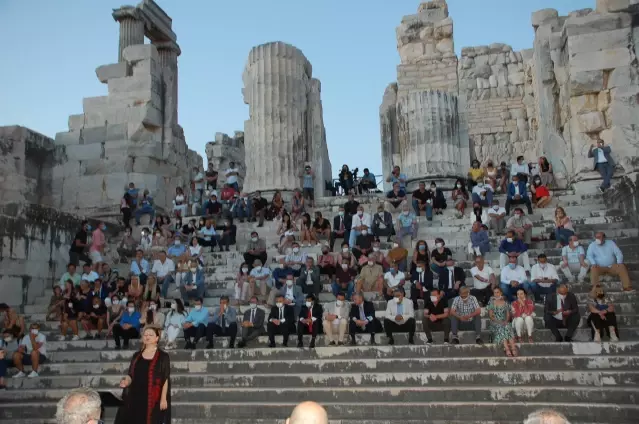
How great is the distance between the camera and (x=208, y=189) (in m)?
17.3

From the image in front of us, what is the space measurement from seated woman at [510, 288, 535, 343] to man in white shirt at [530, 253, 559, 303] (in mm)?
1107

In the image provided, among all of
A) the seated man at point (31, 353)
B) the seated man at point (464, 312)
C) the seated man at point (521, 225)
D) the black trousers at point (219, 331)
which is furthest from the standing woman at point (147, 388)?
the seated man at point (521, 225)

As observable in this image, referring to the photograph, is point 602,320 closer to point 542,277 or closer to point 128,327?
point 542,277

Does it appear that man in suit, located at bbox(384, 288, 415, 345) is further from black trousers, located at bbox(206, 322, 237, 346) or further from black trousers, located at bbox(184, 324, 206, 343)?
black trousers, located at bbox(184, 324, 206, 343)

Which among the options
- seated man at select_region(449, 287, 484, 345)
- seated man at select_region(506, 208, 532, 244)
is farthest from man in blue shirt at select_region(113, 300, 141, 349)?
seated man at select_region(506, 208, 532, 244)

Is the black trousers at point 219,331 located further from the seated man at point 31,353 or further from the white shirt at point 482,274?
the white shirt at point 482,274

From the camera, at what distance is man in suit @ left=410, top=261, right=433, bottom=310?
1015 centimetres

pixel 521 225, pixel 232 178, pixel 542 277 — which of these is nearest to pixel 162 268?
pixel 232 178

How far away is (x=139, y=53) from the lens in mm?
17844

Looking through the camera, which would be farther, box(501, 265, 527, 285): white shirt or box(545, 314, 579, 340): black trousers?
box(501, 265, 527, 285): white shirt

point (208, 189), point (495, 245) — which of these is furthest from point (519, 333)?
point (208, 189)

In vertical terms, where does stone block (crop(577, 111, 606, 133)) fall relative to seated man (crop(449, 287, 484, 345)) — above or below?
above

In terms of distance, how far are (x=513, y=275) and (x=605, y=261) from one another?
53.7 inches

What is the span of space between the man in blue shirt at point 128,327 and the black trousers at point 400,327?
381 cm
